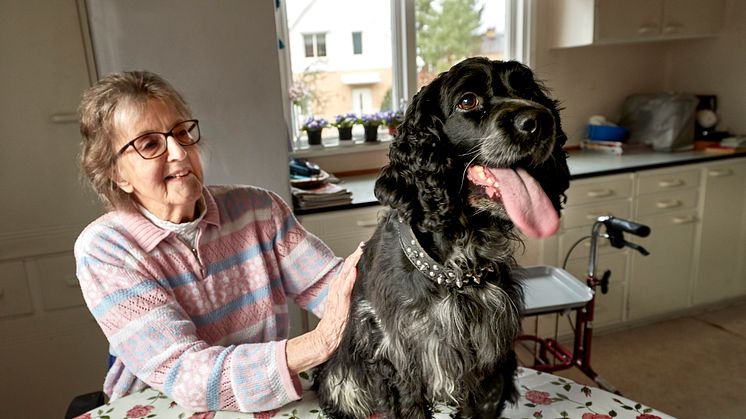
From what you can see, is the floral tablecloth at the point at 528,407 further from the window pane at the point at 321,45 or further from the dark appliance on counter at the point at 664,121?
the dark appliance on counter at the point at 664,121

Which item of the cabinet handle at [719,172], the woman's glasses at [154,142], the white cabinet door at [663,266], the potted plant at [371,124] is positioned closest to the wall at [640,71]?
the cabinet handle at [719,172]

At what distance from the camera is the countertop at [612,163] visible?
3.10 m

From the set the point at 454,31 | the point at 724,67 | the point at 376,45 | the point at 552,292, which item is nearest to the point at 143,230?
the point at 552,292

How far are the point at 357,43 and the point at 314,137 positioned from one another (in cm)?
67

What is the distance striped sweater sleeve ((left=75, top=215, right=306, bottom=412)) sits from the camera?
1.14 meters

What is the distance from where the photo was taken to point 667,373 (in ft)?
10.1

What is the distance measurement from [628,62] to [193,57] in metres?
3.33

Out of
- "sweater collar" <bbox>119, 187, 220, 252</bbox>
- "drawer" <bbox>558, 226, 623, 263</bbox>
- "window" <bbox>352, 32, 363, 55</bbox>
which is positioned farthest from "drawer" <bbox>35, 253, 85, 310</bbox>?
"drawer" <bbox>558, 226, 623, 263</bbox>

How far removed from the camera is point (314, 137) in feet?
11.2

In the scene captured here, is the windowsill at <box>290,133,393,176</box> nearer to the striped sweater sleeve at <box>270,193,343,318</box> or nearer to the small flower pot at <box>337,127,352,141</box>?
the small flower pot at <box>337,127,352,141</box>

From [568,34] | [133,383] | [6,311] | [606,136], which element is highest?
[568,34]

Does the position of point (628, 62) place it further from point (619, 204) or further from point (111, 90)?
point (111, 90)

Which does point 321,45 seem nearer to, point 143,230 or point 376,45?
point 376,45

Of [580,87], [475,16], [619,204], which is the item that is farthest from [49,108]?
[580,87]
